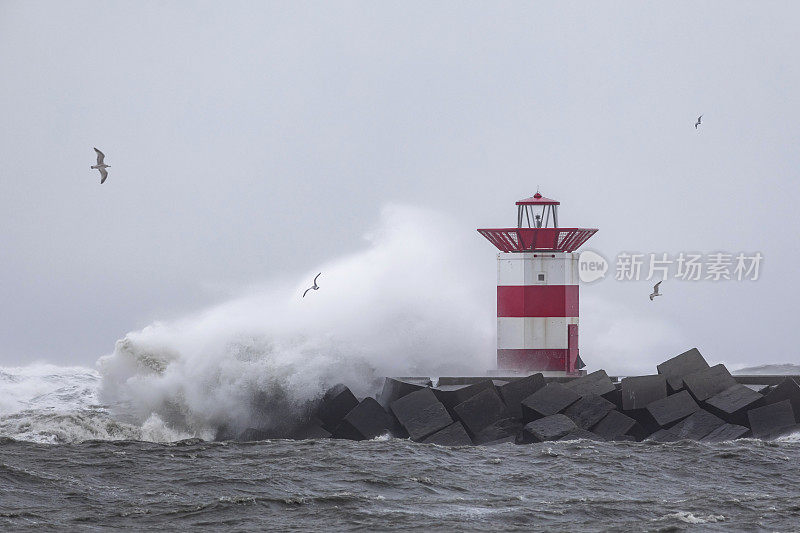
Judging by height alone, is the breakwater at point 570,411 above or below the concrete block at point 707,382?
below

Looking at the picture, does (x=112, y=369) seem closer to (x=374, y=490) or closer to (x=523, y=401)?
(x=523, y=401)

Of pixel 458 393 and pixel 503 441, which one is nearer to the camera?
pixel 503 441

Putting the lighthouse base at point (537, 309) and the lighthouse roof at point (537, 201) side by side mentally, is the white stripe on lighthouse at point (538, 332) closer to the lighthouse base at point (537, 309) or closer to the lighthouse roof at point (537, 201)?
the lighthouse base at point (537, 309)

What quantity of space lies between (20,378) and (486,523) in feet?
36.3

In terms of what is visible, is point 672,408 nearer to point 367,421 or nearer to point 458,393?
point 458,393

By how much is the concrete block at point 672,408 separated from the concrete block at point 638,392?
110 millimetres

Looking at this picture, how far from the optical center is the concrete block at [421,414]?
48.2 feet

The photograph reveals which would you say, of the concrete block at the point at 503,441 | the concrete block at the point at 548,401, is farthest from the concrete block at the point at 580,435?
the concrete block at the point at 503,441

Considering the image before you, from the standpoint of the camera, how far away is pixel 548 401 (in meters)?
14.9

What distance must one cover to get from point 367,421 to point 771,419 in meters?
4.66

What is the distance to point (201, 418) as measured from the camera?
629 inches

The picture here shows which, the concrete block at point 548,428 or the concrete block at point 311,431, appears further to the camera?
the concrete block at point 311,431

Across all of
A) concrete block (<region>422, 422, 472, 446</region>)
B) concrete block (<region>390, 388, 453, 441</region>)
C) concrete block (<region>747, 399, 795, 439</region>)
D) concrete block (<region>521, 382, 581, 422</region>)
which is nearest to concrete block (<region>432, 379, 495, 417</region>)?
concrete block (<region>390, 388, 453, 441</region>)

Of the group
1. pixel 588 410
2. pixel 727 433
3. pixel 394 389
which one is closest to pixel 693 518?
pixel 727 433
